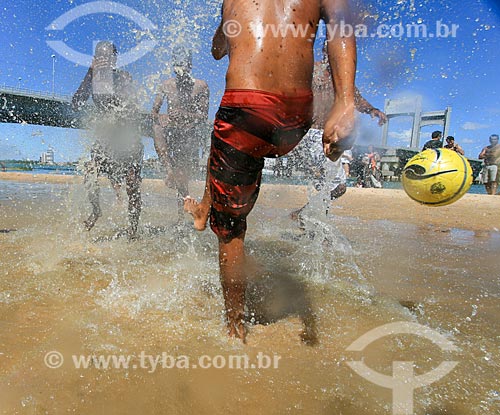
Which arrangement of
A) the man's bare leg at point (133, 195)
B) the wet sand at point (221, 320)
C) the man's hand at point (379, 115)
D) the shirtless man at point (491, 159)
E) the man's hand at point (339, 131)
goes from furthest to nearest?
the shirtless man at point (491, 159) < the man's bare leg at point (133, 195) < the man's hand at point (379, 115) < the man's hand at point (339, 131) < the wet sand at point (221, 320)

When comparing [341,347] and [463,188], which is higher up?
[463,188]

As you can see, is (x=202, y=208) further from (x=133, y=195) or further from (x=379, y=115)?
(x=379, y=115)

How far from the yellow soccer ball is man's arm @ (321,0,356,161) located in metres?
2.21

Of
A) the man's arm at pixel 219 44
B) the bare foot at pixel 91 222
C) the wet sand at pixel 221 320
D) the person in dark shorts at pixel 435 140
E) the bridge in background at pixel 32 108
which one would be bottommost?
the wet sand at pixel 221 320

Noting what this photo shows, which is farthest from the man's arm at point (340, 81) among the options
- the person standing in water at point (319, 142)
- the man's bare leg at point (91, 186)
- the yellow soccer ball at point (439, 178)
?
A: the man's bare leg at point (91, 186)

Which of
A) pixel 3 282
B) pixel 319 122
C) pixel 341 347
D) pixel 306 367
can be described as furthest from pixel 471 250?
pixel 3 282

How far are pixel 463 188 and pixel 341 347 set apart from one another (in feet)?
8.29

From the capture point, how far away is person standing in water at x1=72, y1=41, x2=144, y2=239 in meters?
4.09

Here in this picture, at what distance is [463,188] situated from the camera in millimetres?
3408

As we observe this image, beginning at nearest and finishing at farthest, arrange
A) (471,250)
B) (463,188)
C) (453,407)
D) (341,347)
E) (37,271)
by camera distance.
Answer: (453,407)
(341,347)
(37,271)
(463,188)
(471,250)

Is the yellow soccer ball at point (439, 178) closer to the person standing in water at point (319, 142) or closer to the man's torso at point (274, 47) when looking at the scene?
the person standing in water at point (319, 142)

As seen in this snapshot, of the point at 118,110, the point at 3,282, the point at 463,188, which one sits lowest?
the point at 3,282

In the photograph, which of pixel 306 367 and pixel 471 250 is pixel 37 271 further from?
pixel 471 250

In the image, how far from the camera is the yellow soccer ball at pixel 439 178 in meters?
3.37
